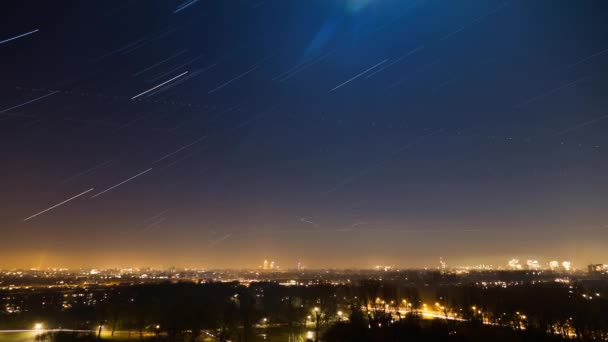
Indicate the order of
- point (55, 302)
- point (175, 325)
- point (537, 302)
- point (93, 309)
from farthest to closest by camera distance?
point (55, 302) < point (93, 309) < point (537, 302) < point (175, 325)

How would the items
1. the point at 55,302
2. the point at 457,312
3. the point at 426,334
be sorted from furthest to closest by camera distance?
the point at 55,302 < the point at 457,312 < the point at 426,334

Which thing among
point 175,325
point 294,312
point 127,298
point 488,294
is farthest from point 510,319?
point 127,298

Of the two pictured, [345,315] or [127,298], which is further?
[127,298]

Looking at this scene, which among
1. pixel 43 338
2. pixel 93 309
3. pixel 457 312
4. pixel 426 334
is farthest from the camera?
pixel 93 309

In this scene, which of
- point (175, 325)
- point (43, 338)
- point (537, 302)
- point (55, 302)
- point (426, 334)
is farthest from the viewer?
point (55, 302)

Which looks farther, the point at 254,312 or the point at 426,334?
the point at 254,312

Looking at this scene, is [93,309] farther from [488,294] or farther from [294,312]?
[488,294]

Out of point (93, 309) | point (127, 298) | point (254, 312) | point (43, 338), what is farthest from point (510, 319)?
point (127, 298)

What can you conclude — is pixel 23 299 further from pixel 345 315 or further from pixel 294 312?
pixel 345 315
